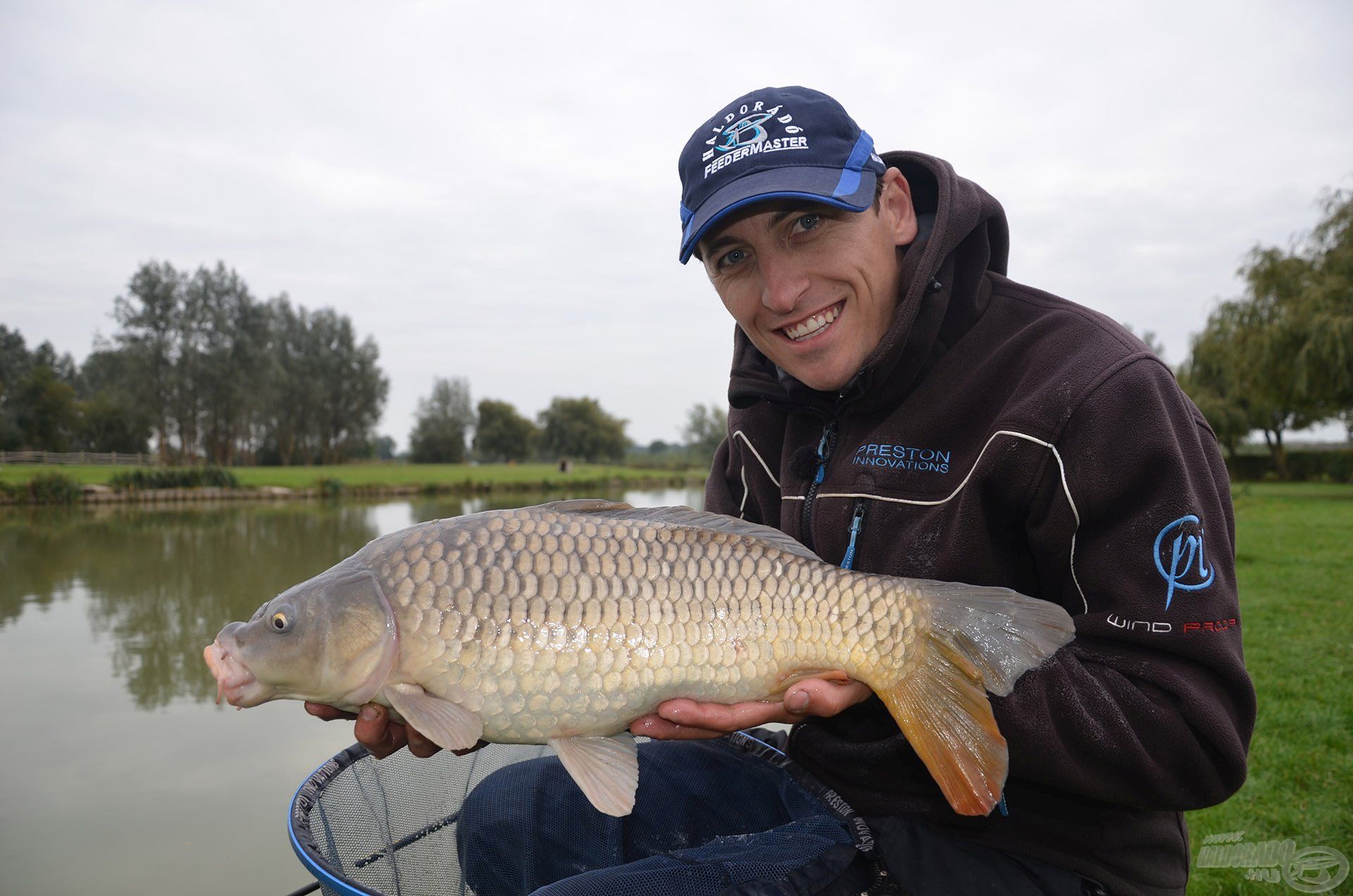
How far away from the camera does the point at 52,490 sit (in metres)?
16.3

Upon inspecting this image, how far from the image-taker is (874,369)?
1479 mm

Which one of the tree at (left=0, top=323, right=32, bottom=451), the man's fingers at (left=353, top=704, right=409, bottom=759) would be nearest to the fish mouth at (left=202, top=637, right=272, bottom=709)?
the man's fingers at (left=353, top=704, right=409, bottom=759)

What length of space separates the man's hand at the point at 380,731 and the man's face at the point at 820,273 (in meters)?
0.91

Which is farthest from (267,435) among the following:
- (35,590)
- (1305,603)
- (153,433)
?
(1305,603)

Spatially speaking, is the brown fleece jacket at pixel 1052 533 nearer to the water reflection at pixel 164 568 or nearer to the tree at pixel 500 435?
the water reflection at pixel 164 568

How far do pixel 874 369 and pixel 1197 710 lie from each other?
2.32ft

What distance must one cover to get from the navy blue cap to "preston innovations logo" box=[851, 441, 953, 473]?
0.42 meters

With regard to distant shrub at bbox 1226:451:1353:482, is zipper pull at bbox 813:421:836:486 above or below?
above

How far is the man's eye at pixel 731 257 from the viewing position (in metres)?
1.56

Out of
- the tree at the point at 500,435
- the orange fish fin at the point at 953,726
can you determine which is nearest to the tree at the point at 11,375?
the tree at the point at 500,435

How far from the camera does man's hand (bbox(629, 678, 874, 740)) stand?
49.9 inches

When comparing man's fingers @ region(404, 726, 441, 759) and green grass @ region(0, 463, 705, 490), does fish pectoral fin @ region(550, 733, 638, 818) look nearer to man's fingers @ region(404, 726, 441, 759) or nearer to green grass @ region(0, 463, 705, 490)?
man's fingers @ region(404, 726, 441, 759)

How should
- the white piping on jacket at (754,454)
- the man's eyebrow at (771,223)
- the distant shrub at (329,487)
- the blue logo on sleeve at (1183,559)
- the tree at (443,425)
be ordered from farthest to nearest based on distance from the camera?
the tree at (443,425) < the distant shrub at (329,487) < the white piping on jacket at (754,454) < the man's eyebrow at (771,223) < the blue logo on sleeve at (1183,559)

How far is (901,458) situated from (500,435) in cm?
4861
